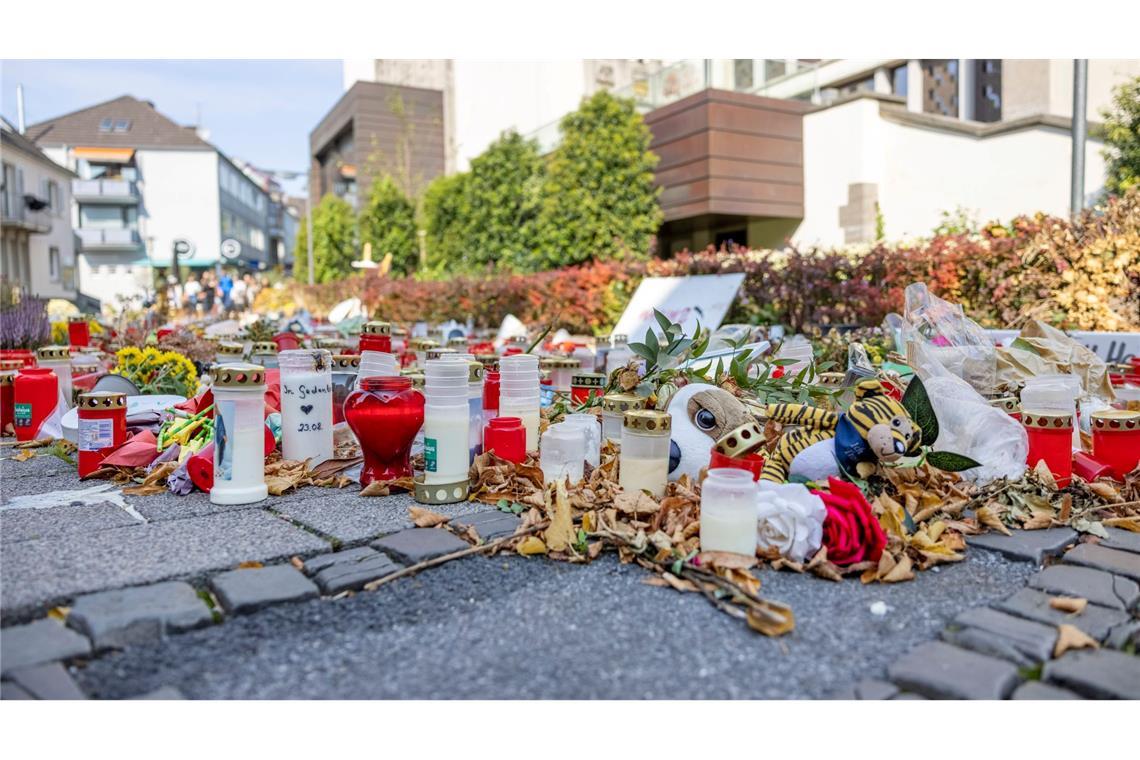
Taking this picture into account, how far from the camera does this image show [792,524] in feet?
7.14

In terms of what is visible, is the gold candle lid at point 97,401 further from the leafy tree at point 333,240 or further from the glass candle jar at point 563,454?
the leafy tree at point 333,240

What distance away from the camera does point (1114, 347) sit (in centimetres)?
491

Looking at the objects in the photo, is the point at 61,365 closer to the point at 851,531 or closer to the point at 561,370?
the point at 561,370

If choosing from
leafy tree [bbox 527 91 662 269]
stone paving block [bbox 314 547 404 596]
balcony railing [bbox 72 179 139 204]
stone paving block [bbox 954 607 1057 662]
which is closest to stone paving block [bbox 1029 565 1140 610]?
stone paving block [bbox 954 607 1057 662]

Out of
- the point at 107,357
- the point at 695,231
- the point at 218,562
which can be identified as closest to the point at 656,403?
the point at 218,562

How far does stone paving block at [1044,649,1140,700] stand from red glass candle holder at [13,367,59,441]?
424 cm

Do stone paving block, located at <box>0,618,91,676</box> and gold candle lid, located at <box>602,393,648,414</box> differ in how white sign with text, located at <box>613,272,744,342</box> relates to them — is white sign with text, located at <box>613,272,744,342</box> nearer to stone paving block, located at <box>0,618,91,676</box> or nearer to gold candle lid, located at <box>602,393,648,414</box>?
gold candle lid, located at <box>602,393,648,414</box>

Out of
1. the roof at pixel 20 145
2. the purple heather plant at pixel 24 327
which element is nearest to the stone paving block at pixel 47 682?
the purple heather plant at pixel 24 327

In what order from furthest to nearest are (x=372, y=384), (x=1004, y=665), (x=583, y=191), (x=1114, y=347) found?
(x=583, y=191) → (x=1114, y=347) → (x=372, y=384) → (x=1004, y=665)

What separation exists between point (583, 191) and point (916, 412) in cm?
1181

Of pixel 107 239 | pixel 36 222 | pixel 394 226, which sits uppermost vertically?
pixel 107 239

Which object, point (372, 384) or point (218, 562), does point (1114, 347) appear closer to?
point (372, 384)

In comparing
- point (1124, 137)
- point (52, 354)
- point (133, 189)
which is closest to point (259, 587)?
point (52, 354)

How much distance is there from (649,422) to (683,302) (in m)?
5.55
